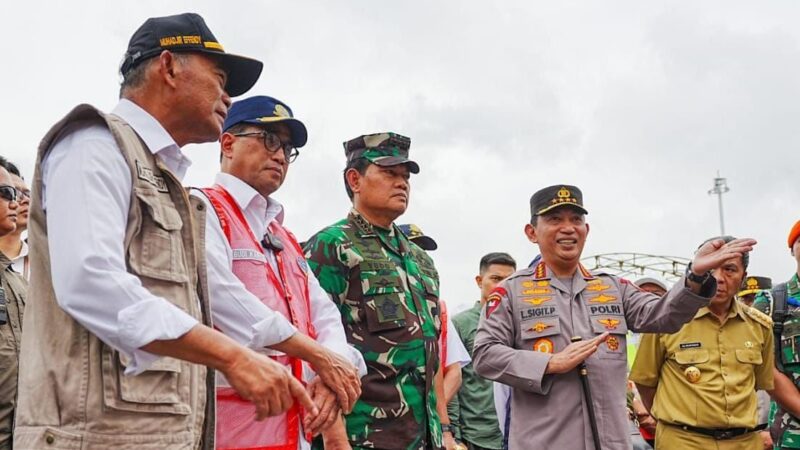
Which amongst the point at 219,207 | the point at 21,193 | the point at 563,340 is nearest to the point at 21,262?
the point at 21,193

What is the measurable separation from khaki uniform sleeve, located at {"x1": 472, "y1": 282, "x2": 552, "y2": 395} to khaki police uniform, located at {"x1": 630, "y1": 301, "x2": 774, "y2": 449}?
1496 millimetres

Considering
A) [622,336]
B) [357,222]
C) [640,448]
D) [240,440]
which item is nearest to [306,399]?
[240,440]

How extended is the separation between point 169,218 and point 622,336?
323 cm

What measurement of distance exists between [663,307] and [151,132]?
10.9 ft

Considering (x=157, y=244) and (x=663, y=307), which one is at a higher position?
(x=157, y=244)

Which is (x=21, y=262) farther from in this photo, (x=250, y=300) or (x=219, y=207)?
(x=250, y=300)

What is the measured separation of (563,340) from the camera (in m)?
4.87

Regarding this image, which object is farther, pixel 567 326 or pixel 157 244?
pixel 567 326

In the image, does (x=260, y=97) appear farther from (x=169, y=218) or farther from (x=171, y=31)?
(x=169, y=218)

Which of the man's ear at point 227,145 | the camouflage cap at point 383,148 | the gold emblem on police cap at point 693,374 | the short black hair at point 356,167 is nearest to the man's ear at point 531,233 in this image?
the camouflage cap at point 383,148

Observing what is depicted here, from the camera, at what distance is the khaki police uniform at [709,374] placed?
18.6 feet

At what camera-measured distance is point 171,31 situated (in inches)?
107

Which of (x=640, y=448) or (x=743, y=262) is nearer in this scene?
(x=743, y=262)

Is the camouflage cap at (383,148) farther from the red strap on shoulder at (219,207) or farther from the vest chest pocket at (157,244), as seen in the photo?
the vest chest pocket at (157,244)
